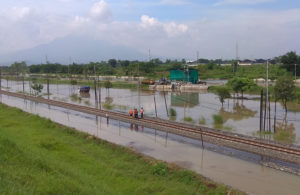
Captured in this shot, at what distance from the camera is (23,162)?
8773 millimetres

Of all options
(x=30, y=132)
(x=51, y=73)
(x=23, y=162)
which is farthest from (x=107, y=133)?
(x=51, y=73)

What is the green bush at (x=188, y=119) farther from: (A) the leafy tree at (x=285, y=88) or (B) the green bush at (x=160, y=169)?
(B) the green bush at (x=160, y=169)

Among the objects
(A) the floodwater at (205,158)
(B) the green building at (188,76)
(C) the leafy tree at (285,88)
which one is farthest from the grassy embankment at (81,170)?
(B) the green building at (188,76)

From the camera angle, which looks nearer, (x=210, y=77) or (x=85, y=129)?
(x=85, y=129)

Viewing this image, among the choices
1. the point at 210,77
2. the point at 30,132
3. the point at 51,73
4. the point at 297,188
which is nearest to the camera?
the point at 297,188

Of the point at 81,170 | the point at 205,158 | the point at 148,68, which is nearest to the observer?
the point at 81,170

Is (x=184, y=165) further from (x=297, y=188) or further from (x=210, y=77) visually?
(x=210, y=77)

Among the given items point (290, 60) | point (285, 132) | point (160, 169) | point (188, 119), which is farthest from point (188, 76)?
point (160, 169)

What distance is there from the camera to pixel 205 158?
1428 centimetres

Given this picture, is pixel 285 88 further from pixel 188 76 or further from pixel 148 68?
pixel 148 68

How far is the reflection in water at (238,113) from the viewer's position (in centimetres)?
2408

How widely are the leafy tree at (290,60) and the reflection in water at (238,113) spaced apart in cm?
2466

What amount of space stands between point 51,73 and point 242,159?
3910 inches

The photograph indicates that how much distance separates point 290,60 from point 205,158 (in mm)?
41396
